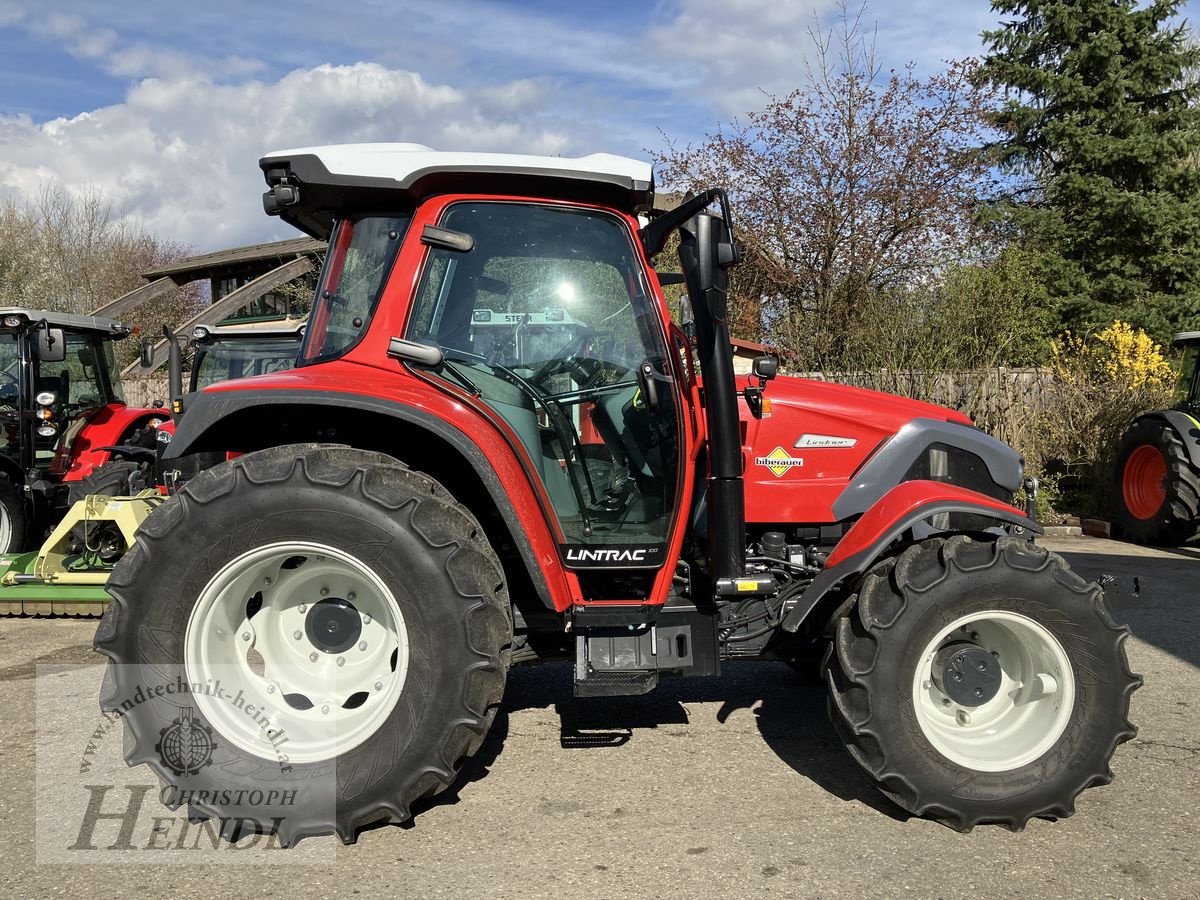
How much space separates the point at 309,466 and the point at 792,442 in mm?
1817

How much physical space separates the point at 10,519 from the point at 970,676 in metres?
7.81

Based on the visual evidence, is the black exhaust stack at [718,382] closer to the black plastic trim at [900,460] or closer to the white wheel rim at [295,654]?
the black plastic trim at [900,460]

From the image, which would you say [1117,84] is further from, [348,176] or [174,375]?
[348,176]

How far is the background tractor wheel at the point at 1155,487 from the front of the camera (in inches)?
335

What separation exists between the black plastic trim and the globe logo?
2368 mm

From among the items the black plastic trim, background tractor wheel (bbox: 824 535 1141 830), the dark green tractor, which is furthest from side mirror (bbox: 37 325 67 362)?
the dark green tractor

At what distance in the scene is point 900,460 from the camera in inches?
143

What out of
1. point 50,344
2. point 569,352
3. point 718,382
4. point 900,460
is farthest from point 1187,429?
point 50,344

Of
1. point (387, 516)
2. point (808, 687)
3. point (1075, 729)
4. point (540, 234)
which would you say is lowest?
point (808, 687)

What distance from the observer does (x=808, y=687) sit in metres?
4.55

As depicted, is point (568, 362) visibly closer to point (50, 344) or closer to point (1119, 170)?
point (50, 344)

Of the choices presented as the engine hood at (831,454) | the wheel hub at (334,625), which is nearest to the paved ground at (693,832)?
the wheel hub at (334,625)

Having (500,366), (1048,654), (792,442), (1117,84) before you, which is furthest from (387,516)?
(1117,84)

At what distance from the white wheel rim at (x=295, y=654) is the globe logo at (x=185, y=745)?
44 millimetres
